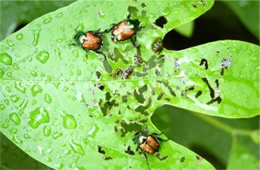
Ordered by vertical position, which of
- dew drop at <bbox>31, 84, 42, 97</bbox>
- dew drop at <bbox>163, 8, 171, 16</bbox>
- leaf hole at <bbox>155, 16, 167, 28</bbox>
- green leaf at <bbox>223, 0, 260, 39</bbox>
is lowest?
green leaf at <bbox>223, 0, 260, 39</bbox>

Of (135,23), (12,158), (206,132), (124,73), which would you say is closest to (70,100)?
(124,73)

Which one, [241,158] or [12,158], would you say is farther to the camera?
[241,158]

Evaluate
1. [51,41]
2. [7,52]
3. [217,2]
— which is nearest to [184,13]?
[51,41]

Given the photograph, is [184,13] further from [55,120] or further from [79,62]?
[55,120]

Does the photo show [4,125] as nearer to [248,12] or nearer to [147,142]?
[147,142]

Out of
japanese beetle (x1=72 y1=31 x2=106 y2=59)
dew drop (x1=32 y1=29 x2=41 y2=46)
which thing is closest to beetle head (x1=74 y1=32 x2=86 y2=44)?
japanese beetle (x1=72 y1=31 x2=106 y2=59)

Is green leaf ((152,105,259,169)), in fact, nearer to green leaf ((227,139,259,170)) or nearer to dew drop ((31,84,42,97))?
green leaf ((227,139,259,170))
